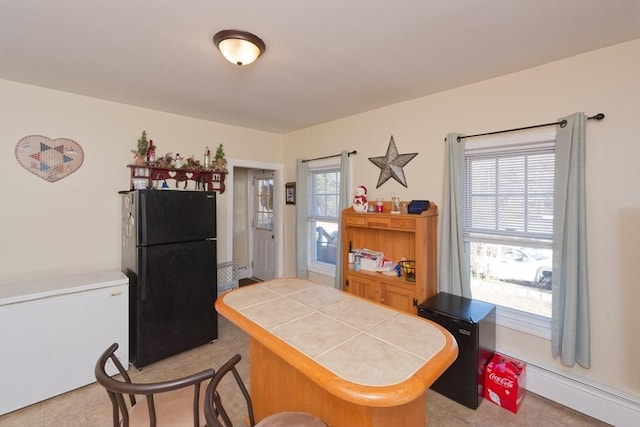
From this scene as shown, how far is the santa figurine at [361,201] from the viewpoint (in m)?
3.19

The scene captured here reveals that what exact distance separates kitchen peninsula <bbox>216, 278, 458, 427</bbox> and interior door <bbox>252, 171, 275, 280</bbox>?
314 cm

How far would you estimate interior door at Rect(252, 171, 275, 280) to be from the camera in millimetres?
5020

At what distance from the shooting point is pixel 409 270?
2.83m

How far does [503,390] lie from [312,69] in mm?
2918

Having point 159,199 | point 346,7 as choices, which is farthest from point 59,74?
point 346,7

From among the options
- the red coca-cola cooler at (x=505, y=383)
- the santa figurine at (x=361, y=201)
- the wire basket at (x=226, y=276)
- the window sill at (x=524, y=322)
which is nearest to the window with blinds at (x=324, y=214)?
the santa figurine at (x=361, y=201)

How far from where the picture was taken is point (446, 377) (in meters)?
2.27

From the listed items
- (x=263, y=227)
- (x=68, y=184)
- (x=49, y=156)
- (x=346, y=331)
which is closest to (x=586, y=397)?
(x=346, y=331)

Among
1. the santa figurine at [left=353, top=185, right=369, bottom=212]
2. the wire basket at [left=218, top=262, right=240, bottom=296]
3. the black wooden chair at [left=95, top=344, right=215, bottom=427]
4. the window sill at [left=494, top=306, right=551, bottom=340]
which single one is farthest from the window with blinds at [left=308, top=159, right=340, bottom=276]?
the black wooden chair at [left=95, top=344, right=215, bottom=427]

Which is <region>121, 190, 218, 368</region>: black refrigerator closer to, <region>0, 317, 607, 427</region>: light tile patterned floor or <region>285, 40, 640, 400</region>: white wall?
<region>0, 317, 607, 427</region>: light tile patterned floor

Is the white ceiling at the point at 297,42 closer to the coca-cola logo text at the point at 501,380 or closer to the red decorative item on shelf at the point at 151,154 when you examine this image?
the red decorative item on shelf at the point at 151,154

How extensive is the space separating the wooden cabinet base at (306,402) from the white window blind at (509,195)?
5.43 feet

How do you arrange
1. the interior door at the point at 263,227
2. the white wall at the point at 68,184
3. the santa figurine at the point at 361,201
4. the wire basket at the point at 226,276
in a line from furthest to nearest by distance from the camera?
the interior door at the point at 263,227 < the wire basket at the point at 226,276 < the santa figurine at the point at 361,201 < the white wall at the point at 68,184

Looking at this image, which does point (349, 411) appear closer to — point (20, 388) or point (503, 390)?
point (503, 390)
